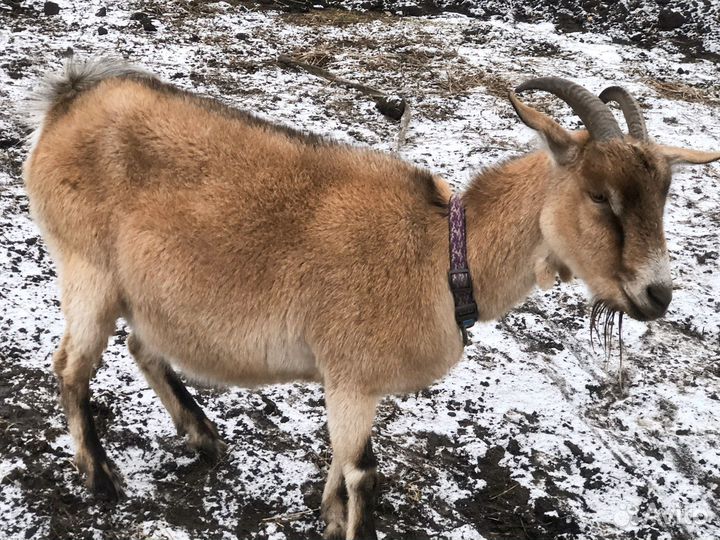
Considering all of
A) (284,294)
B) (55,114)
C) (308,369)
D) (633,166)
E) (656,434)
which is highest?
(633,166)

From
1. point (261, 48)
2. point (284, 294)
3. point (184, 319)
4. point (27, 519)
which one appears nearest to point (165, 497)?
point (27, 519)

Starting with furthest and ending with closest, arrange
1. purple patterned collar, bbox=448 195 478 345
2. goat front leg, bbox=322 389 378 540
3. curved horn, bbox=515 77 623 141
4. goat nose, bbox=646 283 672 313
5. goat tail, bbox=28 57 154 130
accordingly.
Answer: goat tail, bbox=28 57 154 130, goat front leg, bbox=322 389 378 540, purple patterned collar, bbox=448 195 478 345, curved horn, bbox=515 77 623 141, goat nose, bbox=646 283 672 313

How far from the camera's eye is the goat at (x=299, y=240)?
2.87 meters

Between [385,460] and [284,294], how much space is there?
137cm

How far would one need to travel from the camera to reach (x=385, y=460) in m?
3.96

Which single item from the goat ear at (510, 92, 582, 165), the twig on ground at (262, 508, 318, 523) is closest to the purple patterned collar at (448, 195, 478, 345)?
the goat ear at (510, 92, 582, 165)

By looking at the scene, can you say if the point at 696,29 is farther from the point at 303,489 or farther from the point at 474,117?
the point at 303,489

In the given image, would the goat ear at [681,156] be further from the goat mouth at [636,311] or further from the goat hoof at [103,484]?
the goat hoof at [103,484]

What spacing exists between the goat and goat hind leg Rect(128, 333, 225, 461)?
0.38 metres

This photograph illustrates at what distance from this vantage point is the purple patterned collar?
2.98m

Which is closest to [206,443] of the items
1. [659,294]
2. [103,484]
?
[103,484]

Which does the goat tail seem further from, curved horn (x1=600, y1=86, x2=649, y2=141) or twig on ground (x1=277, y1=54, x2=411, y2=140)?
twig on ground (x1=277, y1=54, x2=411, y2=140)

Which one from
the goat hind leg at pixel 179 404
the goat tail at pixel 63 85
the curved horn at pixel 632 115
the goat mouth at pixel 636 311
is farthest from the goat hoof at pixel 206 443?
the curved horn at pixel 632 115

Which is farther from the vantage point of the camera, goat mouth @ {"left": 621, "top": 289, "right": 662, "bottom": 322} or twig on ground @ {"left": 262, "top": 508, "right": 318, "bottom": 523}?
twig on ground @ {"left": 262, "top": 508, "right": 318, "bottom": 523}
